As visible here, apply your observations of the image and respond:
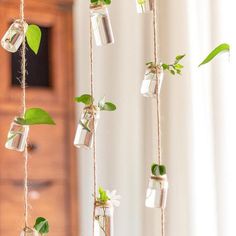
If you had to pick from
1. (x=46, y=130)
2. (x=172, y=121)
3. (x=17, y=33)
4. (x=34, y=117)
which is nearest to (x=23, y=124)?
(x=34, y=117)

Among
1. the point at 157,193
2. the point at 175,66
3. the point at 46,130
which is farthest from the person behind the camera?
the point at 46,130

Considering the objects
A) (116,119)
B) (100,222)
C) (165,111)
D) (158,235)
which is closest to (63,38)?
(116,119)

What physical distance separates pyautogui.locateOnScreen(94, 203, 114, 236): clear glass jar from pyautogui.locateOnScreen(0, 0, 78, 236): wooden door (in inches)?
44.1

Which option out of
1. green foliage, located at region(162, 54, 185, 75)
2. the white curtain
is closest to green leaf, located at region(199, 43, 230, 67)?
green foliage, located at region(162, 54, 185, 75)

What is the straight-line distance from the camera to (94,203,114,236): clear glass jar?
1.04m

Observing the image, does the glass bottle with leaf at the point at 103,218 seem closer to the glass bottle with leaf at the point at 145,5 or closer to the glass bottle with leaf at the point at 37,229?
the glass bottle with leaf at the point at 37,229

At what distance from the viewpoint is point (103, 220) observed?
1039 mm

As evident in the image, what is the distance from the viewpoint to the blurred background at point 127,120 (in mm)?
1772

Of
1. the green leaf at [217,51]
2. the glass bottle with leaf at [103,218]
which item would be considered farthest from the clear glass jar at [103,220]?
the green leaf at [217,51]

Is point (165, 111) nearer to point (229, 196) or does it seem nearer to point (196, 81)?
point (196, 81)

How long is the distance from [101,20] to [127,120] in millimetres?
1165

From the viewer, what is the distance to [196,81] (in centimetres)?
184

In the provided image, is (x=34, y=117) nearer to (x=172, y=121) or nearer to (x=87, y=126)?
(x=87, y=126)

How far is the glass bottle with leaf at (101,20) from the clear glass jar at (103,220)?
283 mm
